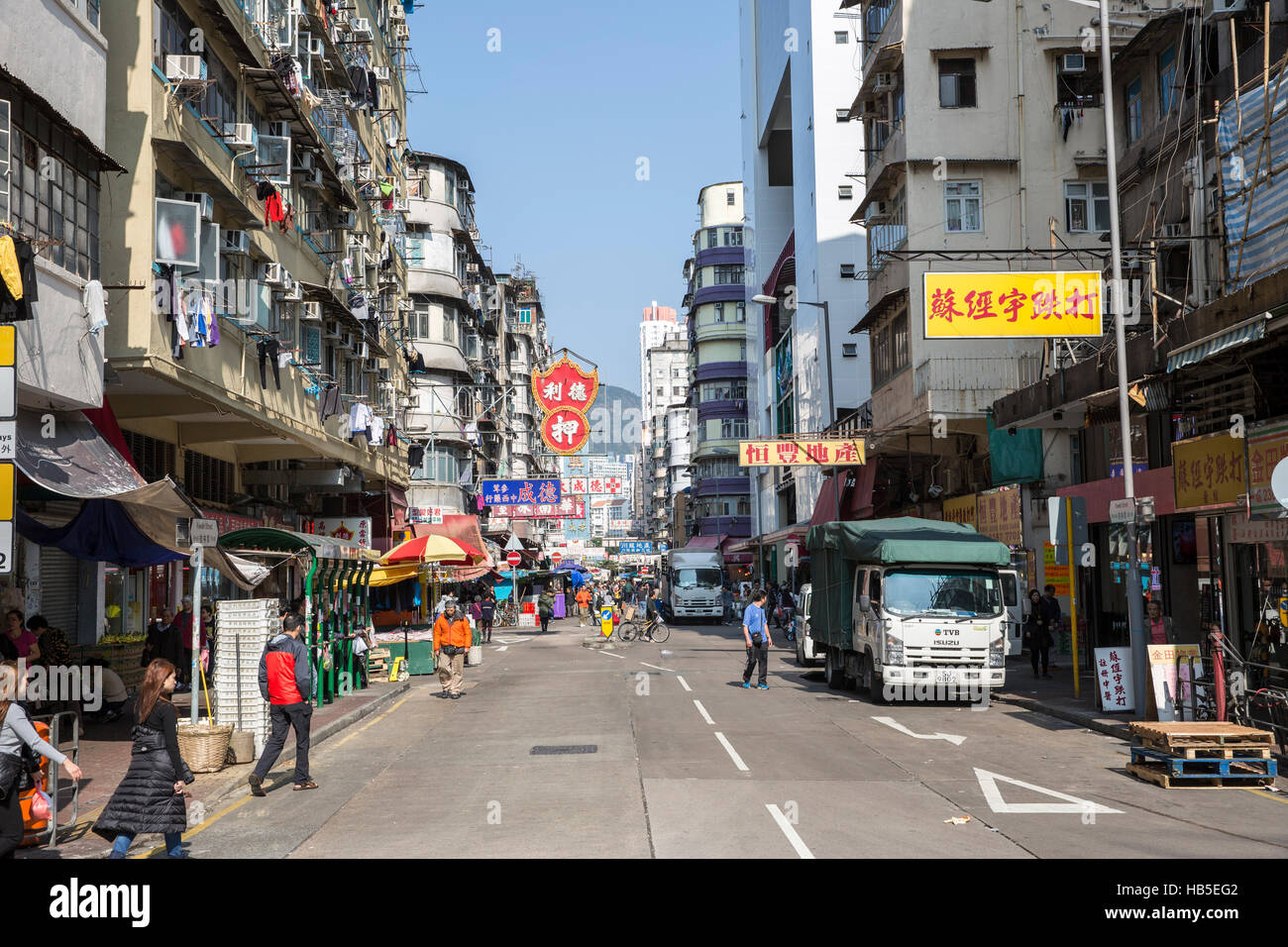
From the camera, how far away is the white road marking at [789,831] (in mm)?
9170

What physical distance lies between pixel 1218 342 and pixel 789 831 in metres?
10.7

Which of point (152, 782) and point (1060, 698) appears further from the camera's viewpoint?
point (1060, 698)

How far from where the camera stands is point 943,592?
20922 mm

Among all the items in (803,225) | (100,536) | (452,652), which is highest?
→ (803,225)

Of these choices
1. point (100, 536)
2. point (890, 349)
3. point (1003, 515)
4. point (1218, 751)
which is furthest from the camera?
point (890, 349)

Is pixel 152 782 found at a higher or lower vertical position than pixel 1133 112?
lower

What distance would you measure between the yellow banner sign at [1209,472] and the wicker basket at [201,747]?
1485 centimetres

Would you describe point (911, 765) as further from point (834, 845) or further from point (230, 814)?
point (230, 814)

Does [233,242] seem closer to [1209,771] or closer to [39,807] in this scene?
[39,807]

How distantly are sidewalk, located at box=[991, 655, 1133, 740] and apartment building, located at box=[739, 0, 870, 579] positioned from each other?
2771 centimetres

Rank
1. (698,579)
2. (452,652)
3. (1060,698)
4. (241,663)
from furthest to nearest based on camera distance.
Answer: (698,579) < (452,652) < (1060,698) < (241,663)

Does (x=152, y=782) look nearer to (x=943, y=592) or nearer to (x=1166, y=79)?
(x=943, y=592)

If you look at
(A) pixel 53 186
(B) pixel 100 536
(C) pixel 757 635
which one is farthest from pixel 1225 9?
(B) pixel 100 536
